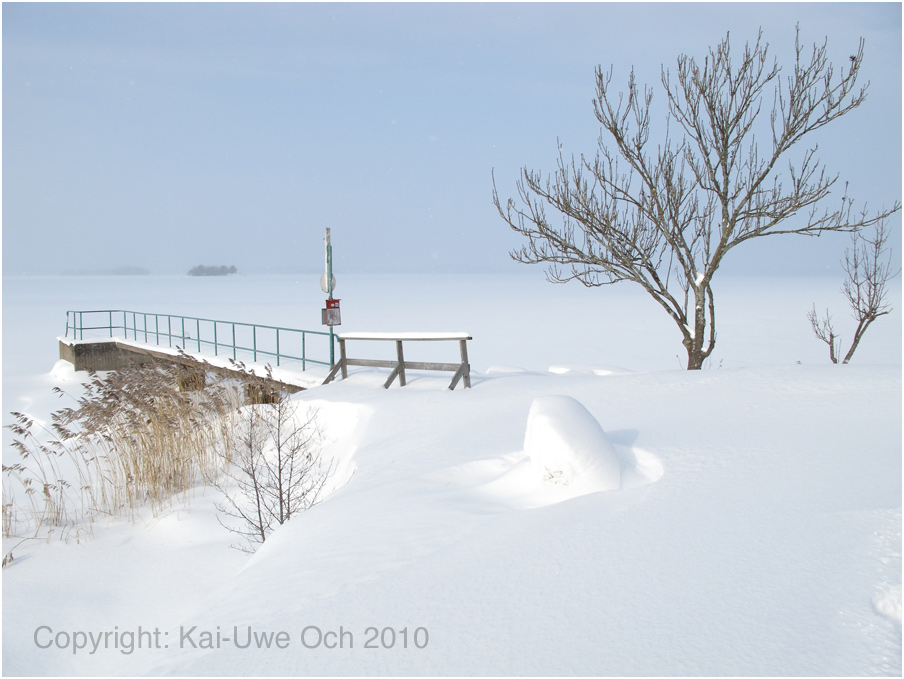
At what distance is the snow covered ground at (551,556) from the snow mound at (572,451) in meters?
0.02

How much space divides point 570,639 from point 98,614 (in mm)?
4299

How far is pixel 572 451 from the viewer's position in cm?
486

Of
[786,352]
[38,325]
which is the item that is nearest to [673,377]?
[786,352]

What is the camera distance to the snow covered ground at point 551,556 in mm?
2904

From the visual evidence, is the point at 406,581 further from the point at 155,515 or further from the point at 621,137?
the point at 621,137

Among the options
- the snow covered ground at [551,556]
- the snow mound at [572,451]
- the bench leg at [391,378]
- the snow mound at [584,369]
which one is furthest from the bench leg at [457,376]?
the snow mound at [572,451]

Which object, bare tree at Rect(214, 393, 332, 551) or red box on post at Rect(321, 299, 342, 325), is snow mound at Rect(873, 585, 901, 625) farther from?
red box on post at Rect(321, 299, 342, 325)

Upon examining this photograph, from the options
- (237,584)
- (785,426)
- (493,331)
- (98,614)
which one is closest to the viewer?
(237,584)

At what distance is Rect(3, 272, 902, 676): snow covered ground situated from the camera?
290 cm

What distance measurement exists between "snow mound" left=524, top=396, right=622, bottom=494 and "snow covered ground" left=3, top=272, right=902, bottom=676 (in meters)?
0.02

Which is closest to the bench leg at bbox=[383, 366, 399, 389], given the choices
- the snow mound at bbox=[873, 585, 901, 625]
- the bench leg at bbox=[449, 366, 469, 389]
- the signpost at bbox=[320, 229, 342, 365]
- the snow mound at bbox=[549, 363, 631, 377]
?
the bench leg at bbox=[449, 366, 469, 389]

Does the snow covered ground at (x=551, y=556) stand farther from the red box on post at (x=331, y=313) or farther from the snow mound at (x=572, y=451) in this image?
the red box on post at (x=331, y=313)

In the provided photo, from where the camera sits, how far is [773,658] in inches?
108

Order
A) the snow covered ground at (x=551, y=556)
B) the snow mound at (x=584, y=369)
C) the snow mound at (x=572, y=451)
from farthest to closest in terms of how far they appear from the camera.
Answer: the snow mound at (x=584, y=369), the snow mound at (x=572, y=451), the snow covered ground at (x=551, y=556)
